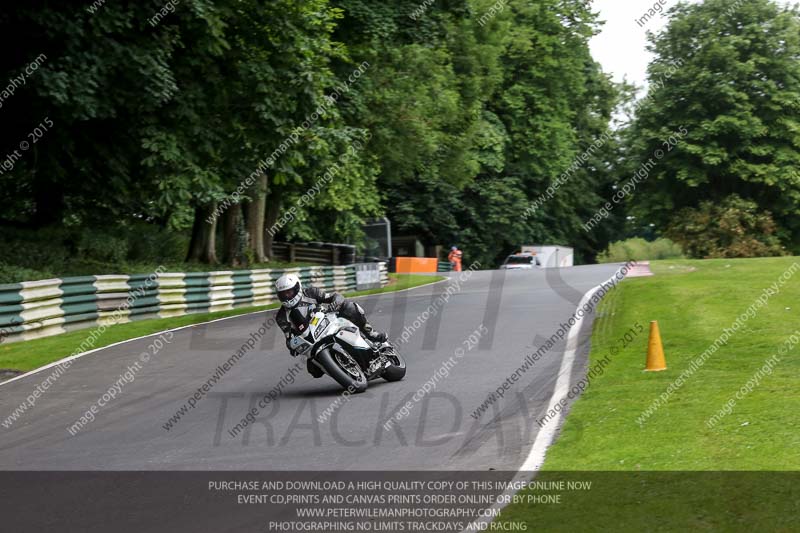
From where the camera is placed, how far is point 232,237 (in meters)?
33.6

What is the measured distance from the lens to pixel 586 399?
440 inches

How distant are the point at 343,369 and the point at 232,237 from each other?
21.9 metres

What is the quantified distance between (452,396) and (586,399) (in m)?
1.62

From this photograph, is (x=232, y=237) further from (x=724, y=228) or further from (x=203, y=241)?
(x=724, y=228)

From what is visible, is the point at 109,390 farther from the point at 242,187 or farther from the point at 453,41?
the point at 453,41

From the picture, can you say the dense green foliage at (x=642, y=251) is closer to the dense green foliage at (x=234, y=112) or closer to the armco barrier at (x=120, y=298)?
the dense green foliage at (x=234, y=112)

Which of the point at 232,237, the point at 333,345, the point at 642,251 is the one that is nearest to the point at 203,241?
the point at 232,237

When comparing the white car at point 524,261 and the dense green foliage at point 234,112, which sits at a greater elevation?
the dense green foliage at point 234,112

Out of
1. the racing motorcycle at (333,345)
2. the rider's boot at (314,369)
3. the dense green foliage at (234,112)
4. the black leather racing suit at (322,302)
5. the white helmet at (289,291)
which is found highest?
the dense green foliage at (234,112)

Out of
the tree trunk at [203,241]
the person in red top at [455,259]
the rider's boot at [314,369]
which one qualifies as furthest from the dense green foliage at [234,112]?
the rider's boot at [314,369]

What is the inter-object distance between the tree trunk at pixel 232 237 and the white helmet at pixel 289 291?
2163cm

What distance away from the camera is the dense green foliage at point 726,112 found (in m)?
47.5

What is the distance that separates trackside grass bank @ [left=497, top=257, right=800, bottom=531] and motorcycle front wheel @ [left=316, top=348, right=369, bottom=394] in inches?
106

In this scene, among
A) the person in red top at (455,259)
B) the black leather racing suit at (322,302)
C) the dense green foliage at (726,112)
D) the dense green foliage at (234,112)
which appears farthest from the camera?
the person in red top at (455,259)
